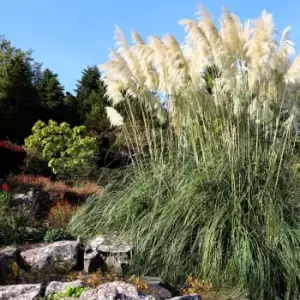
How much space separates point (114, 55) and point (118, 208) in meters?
1.81

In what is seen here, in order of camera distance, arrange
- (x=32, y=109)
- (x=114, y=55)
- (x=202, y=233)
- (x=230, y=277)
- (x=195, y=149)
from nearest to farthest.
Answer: (x=230, y=277)
(x=202, y=233)
(x=195, y=149)
(x=114, y=55)
(x=32, y=109)

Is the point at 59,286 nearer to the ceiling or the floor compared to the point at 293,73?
nearer to the floor

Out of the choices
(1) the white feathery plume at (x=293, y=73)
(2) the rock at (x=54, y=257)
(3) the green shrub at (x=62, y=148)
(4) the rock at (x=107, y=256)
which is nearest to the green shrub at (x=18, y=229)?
(2) the rock at (x=54, y=257)

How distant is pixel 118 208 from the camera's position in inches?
234

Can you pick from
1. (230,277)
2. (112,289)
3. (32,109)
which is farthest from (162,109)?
(32,109)

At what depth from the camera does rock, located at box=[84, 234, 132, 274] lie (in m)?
5.40

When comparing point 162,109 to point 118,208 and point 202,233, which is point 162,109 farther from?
point 202,233

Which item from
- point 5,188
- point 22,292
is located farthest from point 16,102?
point 22,292

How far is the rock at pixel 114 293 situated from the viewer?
3867 millimetres

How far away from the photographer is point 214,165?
5816mm

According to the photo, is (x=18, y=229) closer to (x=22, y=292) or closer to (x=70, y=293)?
(x=22, y=292)

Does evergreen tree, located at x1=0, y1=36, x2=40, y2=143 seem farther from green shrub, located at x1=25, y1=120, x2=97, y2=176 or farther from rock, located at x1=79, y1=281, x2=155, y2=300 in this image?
rock, located at x1=79, y1=281, x2=155, y2=300

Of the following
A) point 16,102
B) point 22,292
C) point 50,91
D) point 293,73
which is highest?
point 50,91

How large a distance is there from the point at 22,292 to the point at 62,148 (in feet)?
27.7
